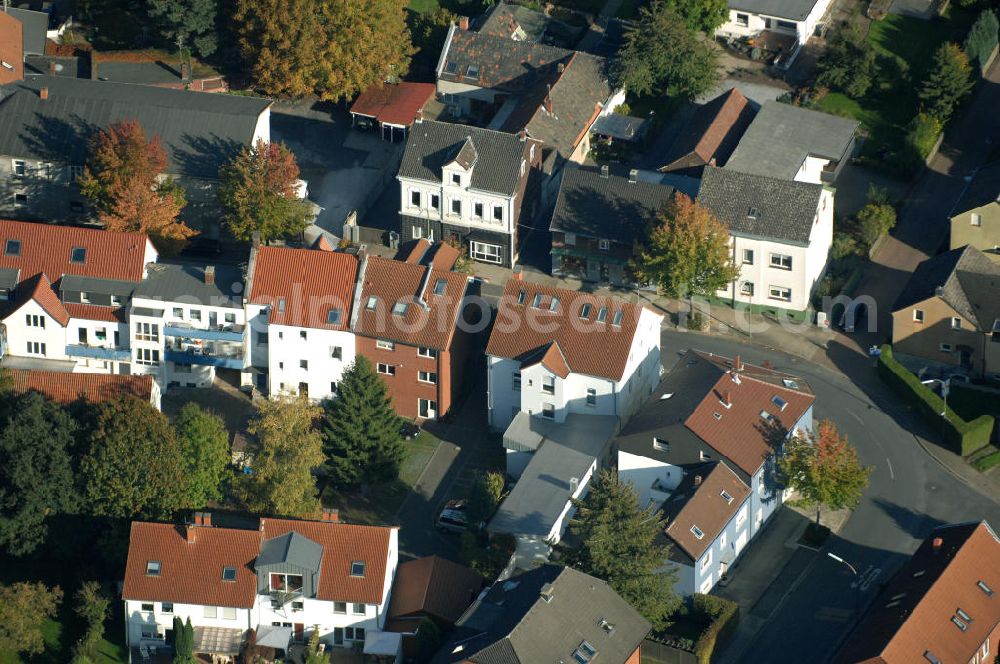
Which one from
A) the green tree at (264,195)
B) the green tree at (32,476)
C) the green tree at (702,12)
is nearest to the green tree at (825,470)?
the green tree at (264,195)

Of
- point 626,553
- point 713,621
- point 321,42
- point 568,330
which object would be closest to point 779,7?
point 321,42

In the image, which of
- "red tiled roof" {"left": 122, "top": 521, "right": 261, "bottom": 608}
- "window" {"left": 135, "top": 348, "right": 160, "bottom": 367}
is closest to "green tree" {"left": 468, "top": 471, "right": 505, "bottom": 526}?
"red tiled roof" {"left": 122, "top": 521, "right": 261, "bottom": 608}

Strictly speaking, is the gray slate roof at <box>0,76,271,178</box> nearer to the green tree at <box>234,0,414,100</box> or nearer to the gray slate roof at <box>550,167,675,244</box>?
the green tree at <box>234,0,414,100</box>

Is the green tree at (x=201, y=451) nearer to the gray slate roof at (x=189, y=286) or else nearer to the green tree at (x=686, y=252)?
the gray slate roof at (x=189, y=286)

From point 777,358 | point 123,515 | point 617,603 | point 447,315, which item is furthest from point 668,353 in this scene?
point 123,515

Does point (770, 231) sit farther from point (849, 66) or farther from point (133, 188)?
point (133, 188)
